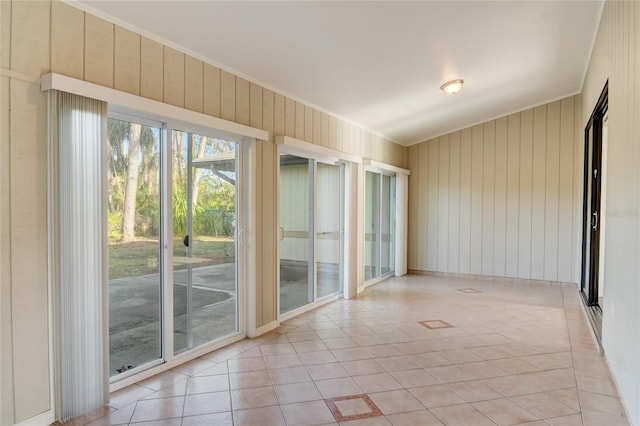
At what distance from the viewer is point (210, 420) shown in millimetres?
2389

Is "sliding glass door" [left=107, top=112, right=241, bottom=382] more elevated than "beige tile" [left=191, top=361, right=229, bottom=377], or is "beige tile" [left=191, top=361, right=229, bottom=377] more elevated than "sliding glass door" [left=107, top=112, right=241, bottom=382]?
"sliding glass door" [left=107, top=112, right=241, bottom=382]

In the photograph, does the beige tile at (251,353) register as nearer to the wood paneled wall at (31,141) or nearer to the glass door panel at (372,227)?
the wood paneled wall at (31,141)

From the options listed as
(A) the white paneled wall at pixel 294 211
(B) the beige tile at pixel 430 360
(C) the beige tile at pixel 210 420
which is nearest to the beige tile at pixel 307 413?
(C) the beige tile at pixel 210 420

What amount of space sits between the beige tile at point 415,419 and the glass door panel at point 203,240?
1.84m

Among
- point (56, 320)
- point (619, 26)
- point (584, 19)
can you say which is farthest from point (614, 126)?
point (56, 320)

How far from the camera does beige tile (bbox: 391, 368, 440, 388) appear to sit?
2895 millimetres

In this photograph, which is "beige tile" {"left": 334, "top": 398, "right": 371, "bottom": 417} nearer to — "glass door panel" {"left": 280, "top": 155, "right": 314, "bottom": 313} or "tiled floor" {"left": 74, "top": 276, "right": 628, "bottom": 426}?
"tiled floor" {"left": 74, "top": 276, "right": 628, "bottom": 426}

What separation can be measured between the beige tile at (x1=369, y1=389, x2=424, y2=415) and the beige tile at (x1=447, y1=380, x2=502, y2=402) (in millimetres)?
352

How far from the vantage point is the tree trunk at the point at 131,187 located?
2.84m

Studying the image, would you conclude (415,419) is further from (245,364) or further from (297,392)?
(245,364)

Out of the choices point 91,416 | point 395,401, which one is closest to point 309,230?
point 395,401

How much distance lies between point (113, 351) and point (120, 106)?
5.64ft

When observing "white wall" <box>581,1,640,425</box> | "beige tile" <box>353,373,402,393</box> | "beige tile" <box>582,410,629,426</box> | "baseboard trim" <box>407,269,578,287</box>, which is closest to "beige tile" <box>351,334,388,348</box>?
"beige tile" <box>353,373,402,393</box>

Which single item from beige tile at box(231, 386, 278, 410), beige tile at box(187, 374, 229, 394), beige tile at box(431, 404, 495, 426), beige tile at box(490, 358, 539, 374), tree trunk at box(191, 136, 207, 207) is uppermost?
tree trunk at box(191, 136, 207, 207)
